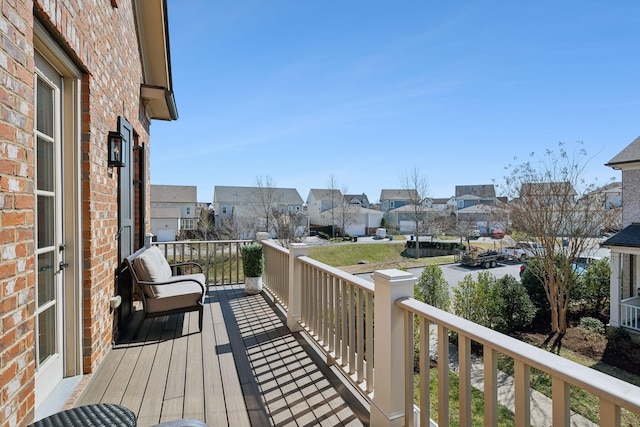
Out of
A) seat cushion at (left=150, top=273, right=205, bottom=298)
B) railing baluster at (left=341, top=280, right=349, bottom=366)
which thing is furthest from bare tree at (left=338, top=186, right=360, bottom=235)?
railing baluster at (left=341, top=280, right=349, bottom=366)

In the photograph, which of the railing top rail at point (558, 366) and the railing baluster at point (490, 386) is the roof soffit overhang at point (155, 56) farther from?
the railing baluster at point (490, 386)

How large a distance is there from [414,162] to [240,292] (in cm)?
2436

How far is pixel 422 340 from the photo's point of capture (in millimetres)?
1894

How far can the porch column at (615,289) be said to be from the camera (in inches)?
372

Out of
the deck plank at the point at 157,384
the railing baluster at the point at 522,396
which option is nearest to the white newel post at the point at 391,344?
the railing baluster at the point at 522,396

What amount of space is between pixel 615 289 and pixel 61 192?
12979mm

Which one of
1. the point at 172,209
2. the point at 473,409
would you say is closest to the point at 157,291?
the point at 473,409

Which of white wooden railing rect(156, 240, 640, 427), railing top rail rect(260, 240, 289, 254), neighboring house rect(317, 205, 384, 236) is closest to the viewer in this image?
white wooden railing rect(156, 240, 640, 427)

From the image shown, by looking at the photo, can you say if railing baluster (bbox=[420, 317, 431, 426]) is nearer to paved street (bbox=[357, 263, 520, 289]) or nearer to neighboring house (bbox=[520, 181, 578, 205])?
neighboring house (bbox=[520, 181, 578, 205])

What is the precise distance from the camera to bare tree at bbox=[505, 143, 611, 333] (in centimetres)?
982

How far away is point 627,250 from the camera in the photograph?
918 cm

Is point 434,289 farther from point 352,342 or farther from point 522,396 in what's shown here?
point 522,396

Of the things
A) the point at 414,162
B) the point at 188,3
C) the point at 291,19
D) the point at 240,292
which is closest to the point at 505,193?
the point at 291,19

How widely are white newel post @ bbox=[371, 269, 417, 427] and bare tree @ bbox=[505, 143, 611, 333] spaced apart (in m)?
9.74
